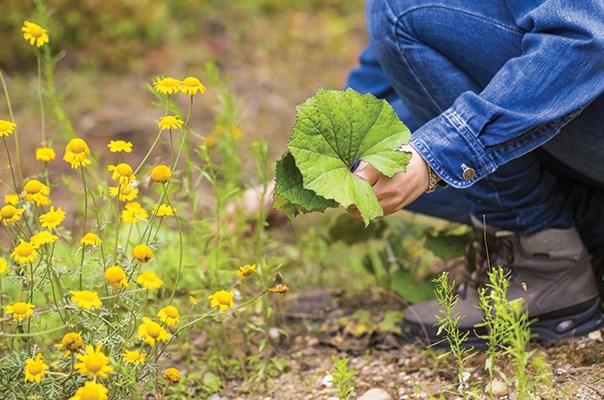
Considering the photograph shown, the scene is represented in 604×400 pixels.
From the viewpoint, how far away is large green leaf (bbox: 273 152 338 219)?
1363mm

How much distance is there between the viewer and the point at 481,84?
1704 mm

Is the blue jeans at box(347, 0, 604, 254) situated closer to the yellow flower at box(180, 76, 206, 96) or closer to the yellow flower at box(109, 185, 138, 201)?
the yellow flower at box(180, 76, 206, 96)

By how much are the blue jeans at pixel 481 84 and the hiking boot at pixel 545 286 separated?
1.7 inches

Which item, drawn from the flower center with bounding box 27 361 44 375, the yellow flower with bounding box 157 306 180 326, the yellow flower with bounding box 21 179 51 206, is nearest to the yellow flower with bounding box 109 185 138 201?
the yellow flower with bounding box 21 179 51 206

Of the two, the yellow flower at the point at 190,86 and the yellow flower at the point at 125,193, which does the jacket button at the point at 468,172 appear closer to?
the yellow flower at the point at 190,86

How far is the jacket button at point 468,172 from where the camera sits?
1.42 m

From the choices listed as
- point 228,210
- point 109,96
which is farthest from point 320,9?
point 228,210

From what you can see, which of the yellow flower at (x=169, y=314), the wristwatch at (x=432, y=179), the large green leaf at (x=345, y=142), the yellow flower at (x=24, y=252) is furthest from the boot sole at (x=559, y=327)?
the yellow flower at (x=24, y=252)

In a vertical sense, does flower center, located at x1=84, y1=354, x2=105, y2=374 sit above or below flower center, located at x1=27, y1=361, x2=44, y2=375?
above

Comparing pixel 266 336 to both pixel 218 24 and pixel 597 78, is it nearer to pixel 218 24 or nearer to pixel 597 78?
pixel 597 78

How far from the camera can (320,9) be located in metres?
4.86

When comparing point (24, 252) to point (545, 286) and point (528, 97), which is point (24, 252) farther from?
point (545, 286)

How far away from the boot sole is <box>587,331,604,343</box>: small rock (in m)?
0.01

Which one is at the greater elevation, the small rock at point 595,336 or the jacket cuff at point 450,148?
the jacket cuff at point 450,148
